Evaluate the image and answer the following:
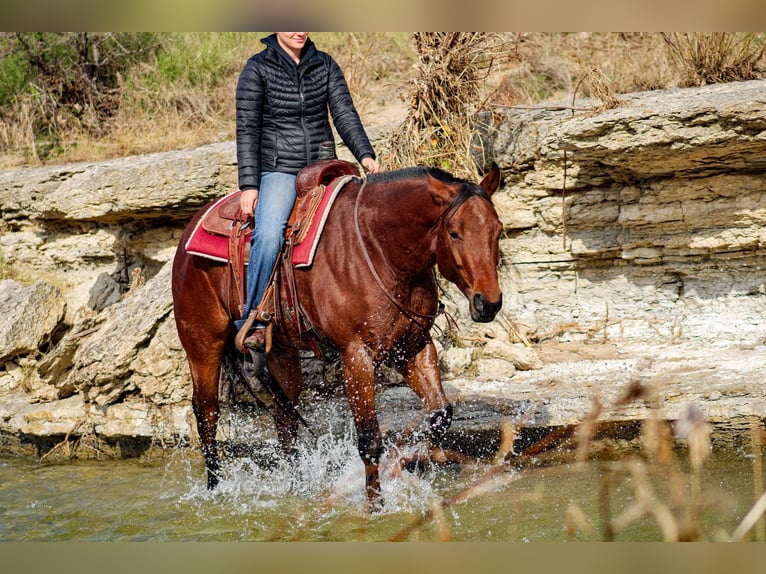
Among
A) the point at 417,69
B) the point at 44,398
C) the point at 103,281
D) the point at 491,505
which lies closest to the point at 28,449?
the point at 44,398

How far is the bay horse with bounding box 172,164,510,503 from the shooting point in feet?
14.7

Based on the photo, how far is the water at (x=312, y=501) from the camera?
457 centimetres

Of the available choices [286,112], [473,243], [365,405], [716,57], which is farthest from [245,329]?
[716,57]

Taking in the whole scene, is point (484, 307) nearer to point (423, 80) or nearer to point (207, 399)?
point (207, 399)

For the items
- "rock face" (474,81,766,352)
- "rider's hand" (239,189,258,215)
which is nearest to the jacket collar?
"rider's hand" (239,189,258,215)

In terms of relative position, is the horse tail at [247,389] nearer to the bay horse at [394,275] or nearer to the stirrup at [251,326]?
Result: the stirrup at [251,326]

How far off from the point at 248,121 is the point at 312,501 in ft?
8.32

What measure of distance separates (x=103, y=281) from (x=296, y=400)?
3.62 meters

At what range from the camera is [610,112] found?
711 cm

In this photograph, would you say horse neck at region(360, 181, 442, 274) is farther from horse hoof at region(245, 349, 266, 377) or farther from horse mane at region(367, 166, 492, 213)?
horse hoof at region(245, 349, 266, 377)

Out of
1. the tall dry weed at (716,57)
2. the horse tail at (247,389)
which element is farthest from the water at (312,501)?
the tall dry weed at (716,57)

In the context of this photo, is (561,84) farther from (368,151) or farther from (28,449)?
(28,449)

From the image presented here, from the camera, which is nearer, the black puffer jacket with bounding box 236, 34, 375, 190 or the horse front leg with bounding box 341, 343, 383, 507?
the horse front leg with bounding box 341, 343, 383, 507

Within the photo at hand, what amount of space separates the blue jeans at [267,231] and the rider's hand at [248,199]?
0.12 ft
